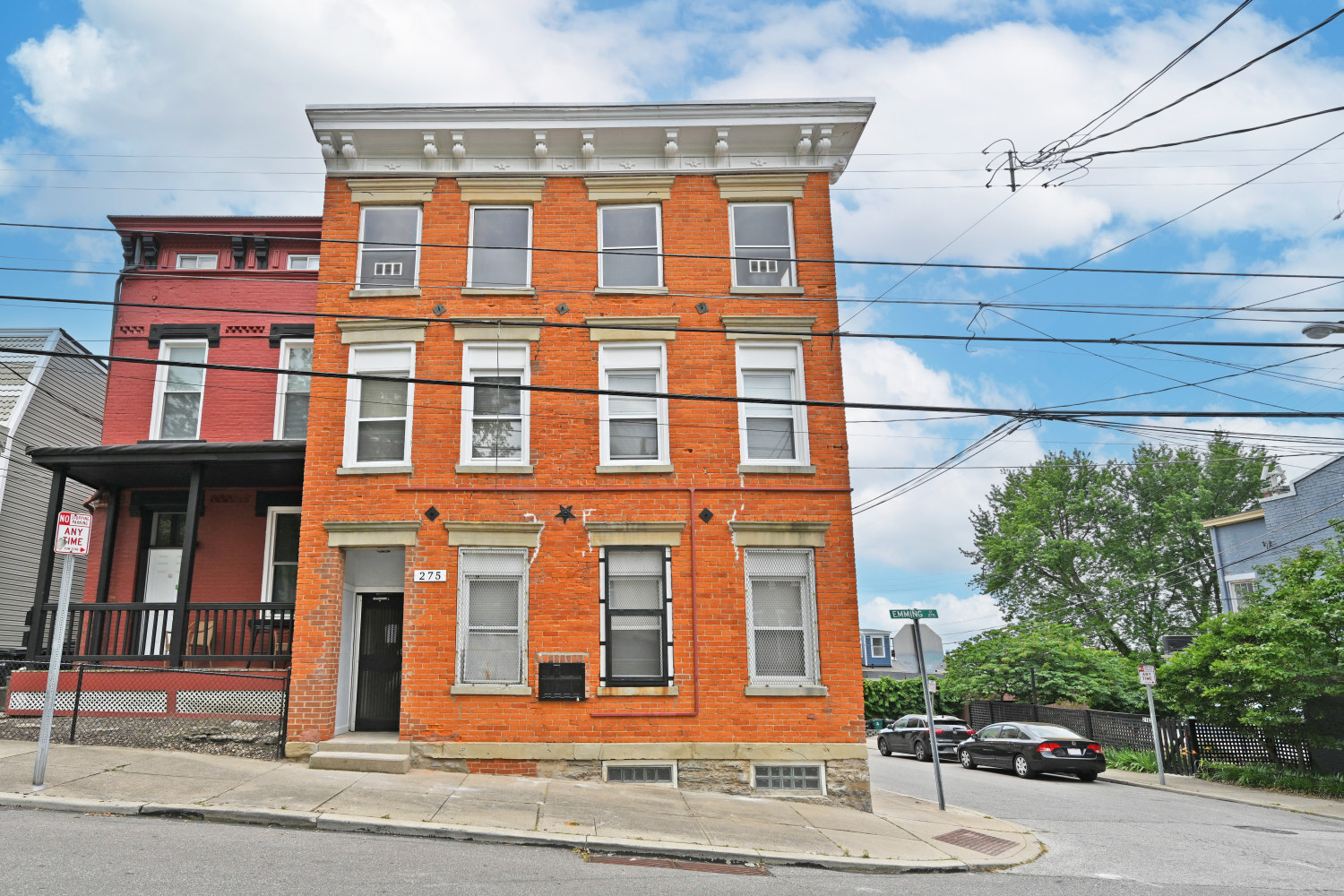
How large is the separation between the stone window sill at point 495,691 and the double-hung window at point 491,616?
108mm

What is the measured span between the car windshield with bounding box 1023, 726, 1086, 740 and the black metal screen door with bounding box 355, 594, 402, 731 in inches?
572

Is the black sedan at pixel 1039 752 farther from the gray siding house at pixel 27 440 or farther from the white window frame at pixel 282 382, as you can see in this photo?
the gray siding house at pixel 27 440

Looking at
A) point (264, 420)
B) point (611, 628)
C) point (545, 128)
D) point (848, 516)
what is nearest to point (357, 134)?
point (545, 128)

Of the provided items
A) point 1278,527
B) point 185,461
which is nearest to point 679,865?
point 185,461

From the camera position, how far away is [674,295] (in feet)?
45.5

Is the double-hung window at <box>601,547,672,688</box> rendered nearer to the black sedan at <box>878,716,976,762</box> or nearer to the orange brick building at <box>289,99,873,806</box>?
the orange brick building at <box>289,99,873,806</box>

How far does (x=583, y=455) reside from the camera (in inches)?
521

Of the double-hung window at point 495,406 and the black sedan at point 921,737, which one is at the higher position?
the double-hung window at point 495,406

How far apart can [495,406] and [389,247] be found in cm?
321

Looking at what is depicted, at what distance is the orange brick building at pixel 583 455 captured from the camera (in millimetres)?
12430

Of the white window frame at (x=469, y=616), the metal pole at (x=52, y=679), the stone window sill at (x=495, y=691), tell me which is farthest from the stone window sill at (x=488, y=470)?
the metal pole at (x=52, y=679)

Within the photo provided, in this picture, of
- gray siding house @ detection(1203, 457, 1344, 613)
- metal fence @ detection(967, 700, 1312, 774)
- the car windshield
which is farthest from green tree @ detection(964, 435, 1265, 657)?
the car windshield

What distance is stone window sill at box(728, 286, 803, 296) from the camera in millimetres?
13875

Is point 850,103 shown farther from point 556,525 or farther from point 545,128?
point 556,525
